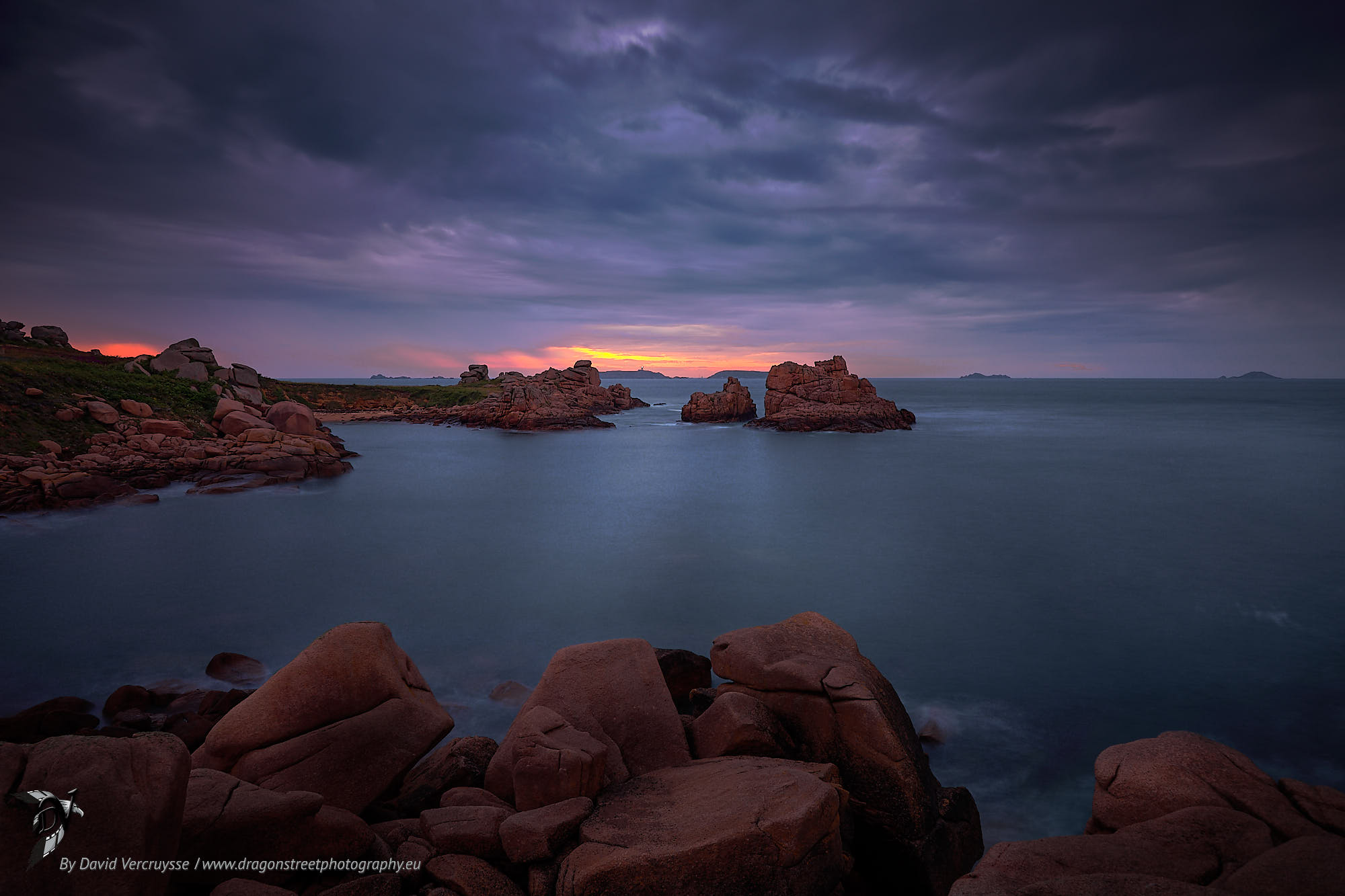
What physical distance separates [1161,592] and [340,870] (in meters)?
22.9

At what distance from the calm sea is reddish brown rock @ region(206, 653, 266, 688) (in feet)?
1.42

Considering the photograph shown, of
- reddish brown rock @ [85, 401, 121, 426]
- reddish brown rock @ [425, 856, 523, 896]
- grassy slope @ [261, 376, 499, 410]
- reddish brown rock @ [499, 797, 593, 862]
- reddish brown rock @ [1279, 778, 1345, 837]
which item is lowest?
reddish brown rock @ [425, 856, 523, 896]

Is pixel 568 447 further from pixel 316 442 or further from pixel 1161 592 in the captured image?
pixel 1161 592

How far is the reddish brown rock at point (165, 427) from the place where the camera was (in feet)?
124

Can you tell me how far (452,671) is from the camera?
1358 centimetres

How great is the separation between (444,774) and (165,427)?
140ft

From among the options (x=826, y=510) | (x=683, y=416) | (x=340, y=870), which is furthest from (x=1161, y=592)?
(x=683, y=416)

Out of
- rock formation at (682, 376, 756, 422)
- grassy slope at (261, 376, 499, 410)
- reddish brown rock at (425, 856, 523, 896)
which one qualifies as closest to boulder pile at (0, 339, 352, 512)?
reddish brown rock at (425, 856, 523, 896)

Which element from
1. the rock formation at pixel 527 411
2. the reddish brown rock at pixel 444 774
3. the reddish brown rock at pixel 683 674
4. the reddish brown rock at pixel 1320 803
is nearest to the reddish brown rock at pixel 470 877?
the reddish brown rock at pixel 444 774

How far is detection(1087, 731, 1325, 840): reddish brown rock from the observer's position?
243 inches

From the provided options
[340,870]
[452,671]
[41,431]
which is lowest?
[452,671]

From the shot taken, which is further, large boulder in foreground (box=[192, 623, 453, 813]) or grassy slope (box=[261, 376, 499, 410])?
grassy slope (box=[261, 376, 499, 410])

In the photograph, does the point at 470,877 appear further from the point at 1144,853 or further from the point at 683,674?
the point at 1144,853

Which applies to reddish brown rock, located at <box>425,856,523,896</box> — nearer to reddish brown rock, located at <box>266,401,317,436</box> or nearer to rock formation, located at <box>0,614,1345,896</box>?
rock formation, located at <box>0,614,1345,896</box>
